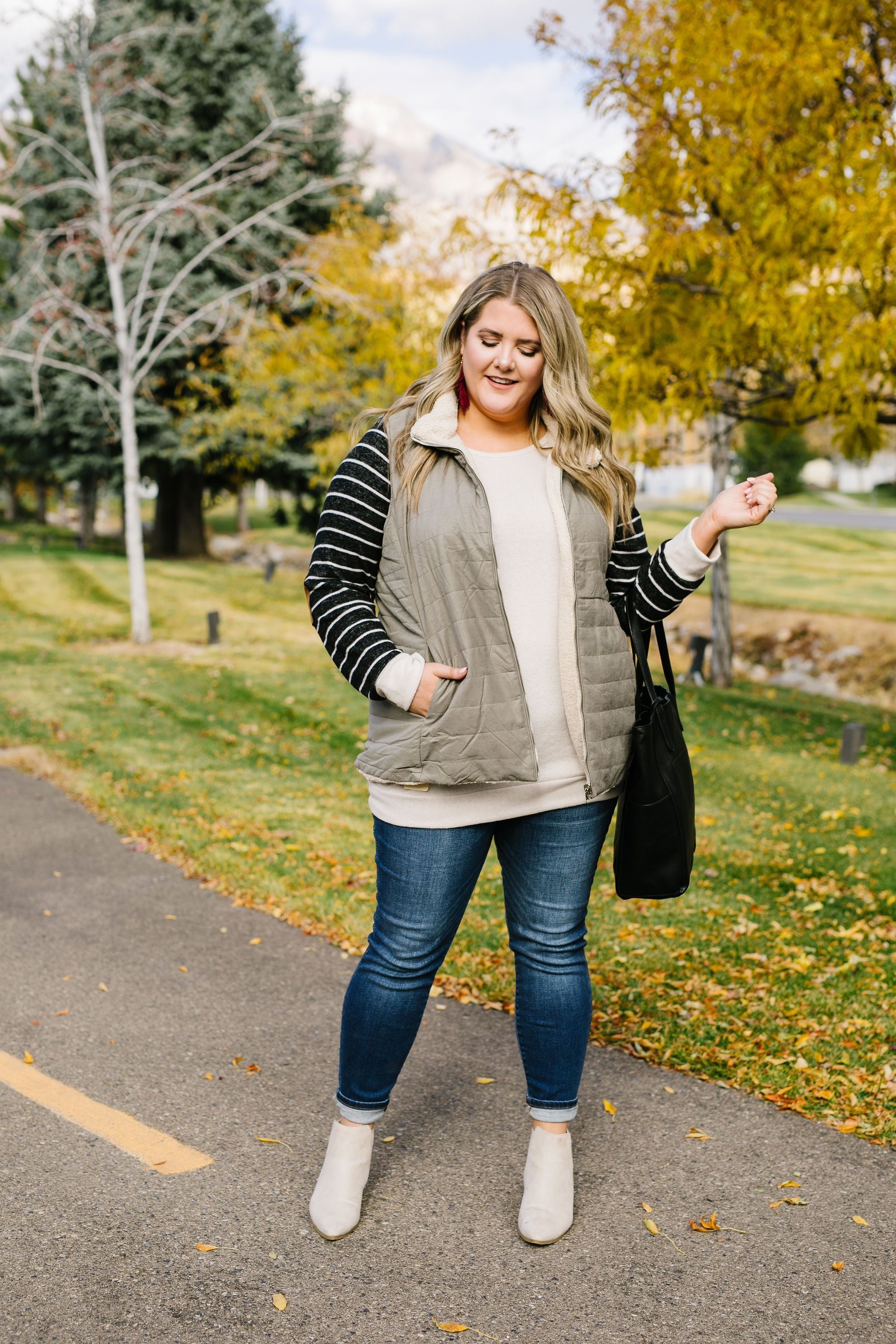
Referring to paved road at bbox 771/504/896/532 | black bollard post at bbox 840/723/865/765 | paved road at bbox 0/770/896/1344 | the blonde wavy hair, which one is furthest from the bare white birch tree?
paved road at bbox 771/504/896/532

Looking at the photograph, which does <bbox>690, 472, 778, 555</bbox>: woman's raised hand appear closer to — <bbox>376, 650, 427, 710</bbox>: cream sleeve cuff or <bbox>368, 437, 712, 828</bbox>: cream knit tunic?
<bbox>368, 437, 712, 828</bbox>: cream knit tunic

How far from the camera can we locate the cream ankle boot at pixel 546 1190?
2492mm

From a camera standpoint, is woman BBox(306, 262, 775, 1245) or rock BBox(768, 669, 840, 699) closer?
woman BBox(306, 262, 775, 1245)

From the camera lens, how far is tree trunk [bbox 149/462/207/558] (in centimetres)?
2712

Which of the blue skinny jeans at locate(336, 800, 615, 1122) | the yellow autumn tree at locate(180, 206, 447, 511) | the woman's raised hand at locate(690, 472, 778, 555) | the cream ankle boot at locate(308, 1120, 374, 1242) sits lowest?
the cream ankle boot at locate(308, 1120, 374, 1242)

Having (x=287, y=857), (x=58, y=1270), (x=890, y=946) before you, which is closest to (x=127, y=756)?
(x=287, y=857)

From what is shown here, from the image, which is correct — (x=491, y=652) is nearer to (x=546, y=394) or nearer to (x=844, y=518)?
(x=546, y=394)

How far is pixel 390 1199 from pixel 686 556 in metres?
1.62

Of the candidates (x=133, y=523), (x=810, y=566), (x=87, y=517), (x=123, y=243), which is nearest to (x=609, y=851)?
(x=133, y=523)

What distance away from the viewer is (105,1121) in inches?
117

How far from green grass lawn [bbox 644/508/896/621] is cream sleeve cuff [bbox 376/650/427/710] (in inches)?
709

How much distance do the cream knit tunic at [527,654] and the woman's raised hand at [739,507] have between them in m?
0.07

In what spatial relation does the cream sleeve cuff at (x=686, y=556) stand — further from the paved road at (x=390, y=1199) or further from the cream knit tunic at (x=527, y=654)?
the paved road at (x=390, y=1199)

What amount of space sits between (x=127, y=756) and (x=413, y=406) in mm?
5851
